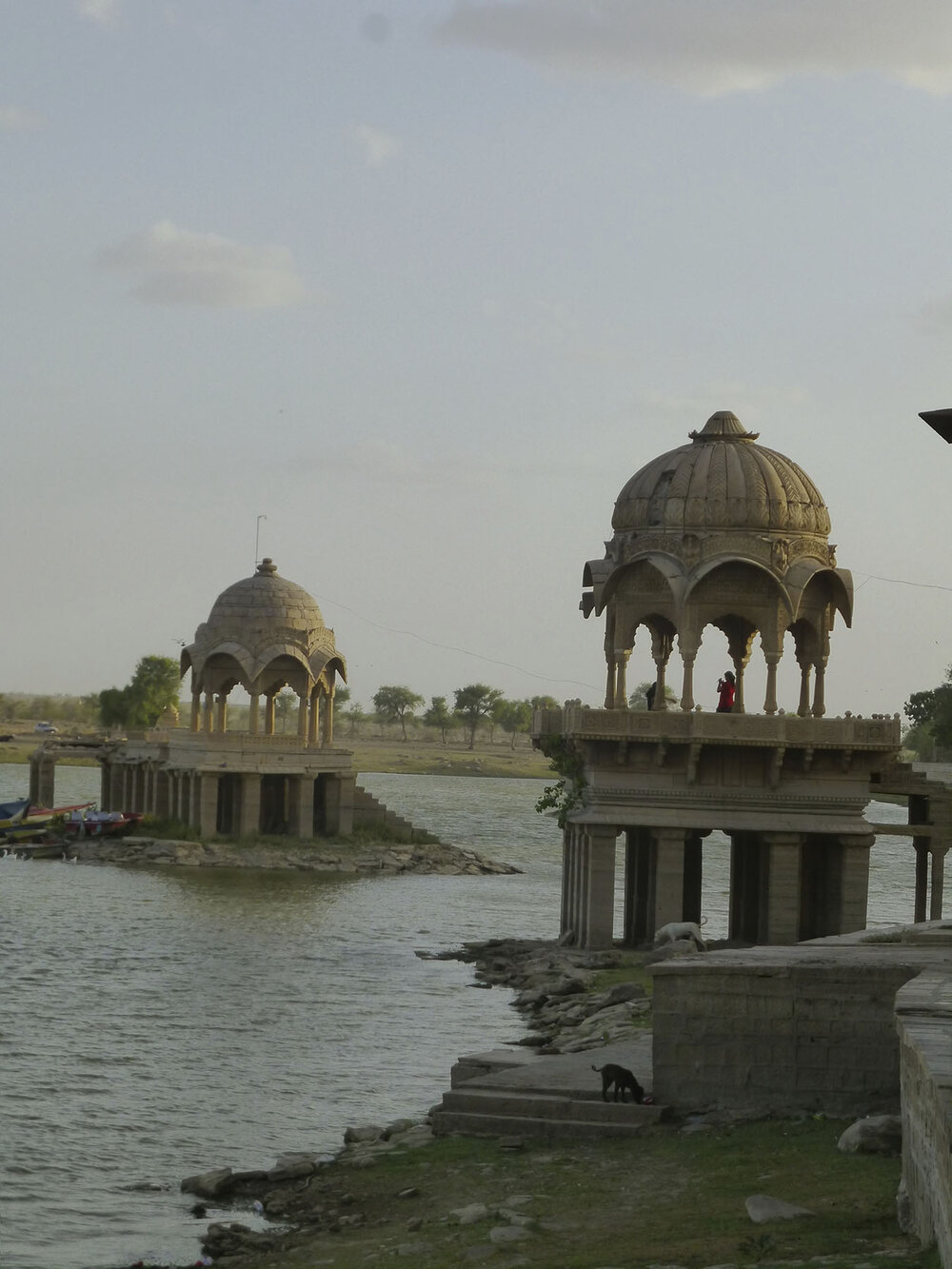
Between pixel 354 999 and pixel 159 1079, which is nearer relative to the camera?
pixel 159 1079

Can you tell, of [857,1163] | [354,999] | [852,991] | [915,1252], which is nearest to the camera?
[915,1252]

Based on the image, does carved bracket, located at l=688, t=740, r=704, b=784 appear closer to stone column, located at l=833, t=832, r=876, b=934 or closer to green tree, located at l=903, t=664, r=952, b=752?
stone column, located at l=833, t=832, r=876, b=934

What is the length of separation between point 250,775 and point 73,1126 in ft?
149

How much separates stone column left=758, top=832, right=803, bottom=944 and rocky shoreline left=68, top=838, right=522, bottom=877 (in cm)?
3174

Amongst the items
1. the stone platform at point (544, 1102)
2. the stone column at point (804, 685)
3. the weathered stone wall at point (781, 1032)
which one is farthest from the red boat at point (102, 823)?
the weathered stone wall at point (781, 1032)

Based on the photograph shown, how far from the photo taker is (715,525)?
118ft

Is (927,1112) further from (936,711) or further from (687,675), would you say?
(936,711)

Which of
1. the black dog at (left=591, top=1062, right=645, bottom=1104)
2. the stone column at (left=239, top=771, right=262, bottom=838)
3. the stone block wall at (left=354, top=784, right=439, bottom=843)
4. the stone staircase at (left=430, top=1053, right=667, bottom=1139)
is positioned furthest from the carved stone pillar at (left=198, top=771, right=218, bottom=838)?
the black dog at (left=591, top=1062, right=645, bottom=1104)

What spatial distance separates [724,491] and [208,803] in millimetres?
36712

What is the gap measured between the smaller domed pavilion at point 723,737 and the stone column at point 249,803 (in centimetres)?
3282

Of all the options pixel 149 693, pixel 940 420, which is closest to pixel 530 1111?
pixel 940 420

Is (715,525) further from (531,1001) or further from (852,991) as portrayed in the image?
(852,991)

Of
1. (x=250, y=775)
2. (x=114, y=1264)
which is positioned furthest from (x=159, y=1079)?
(x=250, y=775)

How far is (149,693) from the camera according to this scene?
386 ft
